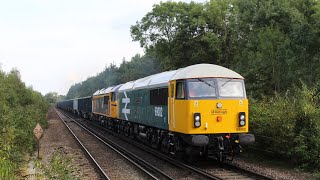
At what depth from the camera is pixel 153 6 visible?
48469 millimetres

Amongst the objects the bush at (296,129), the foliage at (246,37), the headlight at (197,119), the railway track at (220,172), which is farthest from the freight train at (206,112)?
the foliage at (246,37)

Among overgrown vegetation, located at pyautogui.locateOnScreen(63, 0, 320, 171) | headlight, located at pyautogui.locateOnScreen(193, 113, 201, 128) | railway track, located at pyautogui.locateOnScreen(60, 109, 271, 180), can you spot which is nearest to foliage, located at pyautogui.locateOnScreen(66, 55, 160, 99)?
overgrown vegetation, located at pyautogui.locateOnScreen(63, 0, 320, 171)

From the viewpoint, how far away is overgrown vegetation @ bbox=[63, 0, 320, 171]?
13391mm

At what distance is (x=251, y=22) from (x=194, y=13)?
25.1 ft

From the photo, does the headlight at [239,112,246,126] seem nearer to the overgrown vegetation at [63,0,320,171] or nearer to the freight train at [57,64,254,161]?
the freight train at [57,64,254,161]

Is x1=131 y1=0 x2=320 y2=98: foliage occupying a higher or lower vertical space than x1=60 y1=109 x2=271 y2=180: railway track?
higher

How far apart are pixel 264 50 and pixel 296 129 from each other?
17238 mm

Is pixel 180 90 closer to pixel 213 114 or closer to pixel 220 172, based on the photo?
pixel 213 114

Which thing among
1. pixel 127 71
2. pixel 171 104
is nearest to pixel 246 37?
pixel 171 104

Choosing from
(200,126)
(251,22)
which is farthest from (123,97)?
(251,22)

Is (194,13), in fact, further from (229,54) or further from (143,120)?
(143,120)

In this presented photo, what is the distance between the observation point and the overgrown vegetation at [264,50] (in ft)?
43.9

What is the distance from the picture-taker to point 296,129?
44.0 ft

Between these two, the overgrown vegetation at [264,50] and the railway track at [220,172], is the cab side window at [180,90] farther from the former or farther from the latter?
the overgrown vegetation at [264,50]
